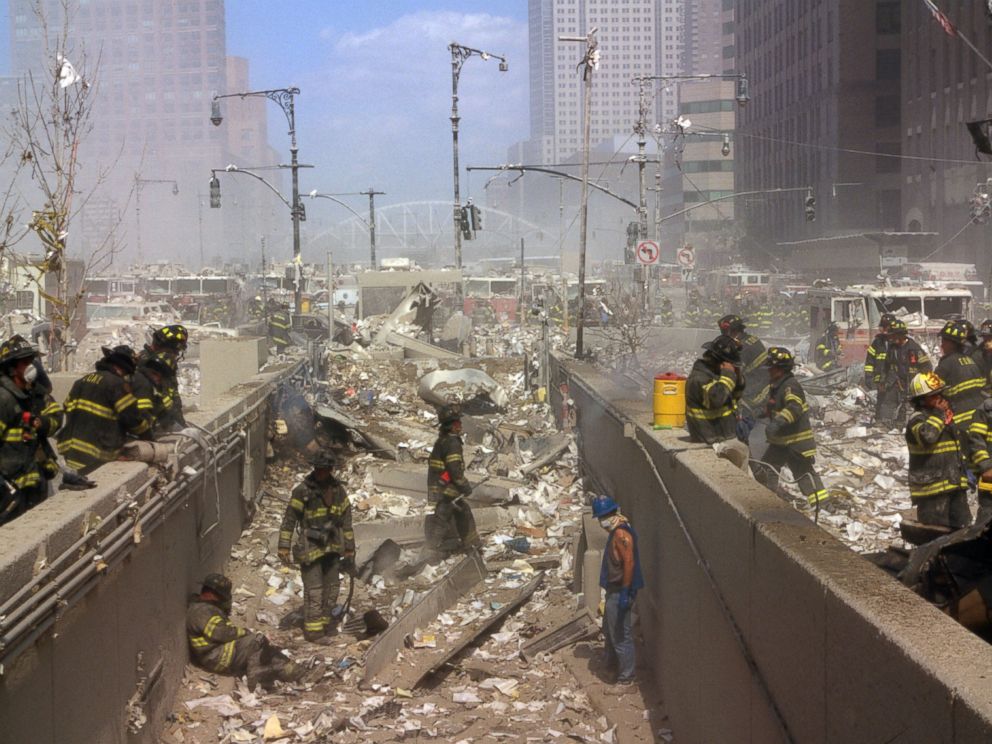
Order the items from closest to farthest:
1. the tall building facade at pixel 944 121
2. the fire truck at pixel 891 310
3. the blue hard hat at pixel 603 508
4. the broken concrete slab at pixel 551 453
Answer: the blue hard hat at pixel 603 508
the broken concrete slab at pixel 551 453
the fire truck at pixel 891 310
the tall building facade at pixel 944 121

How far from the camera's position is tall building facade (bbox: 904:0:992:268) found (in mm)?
45656

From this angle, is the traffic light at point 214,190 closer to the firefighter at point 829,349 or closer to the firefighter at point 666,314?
the firefighter at point 666,314

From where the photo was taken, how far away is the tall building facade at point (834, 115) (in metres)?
62.3

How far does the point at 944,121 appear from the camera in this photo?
164 feet

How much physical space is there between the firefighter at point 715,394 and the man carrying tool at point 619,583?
3.30 feet

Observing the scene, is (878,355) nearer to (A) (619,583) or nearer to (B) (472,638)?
(B) (472,638)

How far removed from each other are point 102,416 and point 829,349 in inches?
618

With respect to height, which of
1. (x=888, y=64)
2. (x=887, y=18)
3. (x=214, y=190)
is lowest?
(x=214, y=190)

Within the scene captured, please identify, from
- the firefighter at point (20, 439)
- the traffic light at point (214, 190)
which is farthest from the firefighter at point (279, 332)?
the firefighter at point (20, 439)

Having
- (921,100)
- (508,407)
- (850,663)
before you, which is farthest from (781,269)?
(850,663)

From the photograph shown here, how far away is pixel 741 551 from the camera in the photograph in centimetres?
540

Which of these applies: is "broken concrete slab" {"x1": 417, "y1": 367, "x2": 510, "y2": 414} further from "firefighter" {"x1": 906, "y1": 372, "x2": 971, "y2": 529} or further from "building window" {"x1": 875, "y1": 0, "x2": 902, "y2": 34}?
"building window" {"x1": 875, "y1": 0, "x2": 902, "y2": 34}

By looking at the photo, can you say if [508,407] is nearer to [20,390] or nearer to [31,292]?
[20,390]

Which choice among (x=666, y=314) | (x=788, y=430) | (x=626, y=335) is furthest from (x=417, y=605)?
(x=666, y=314)
